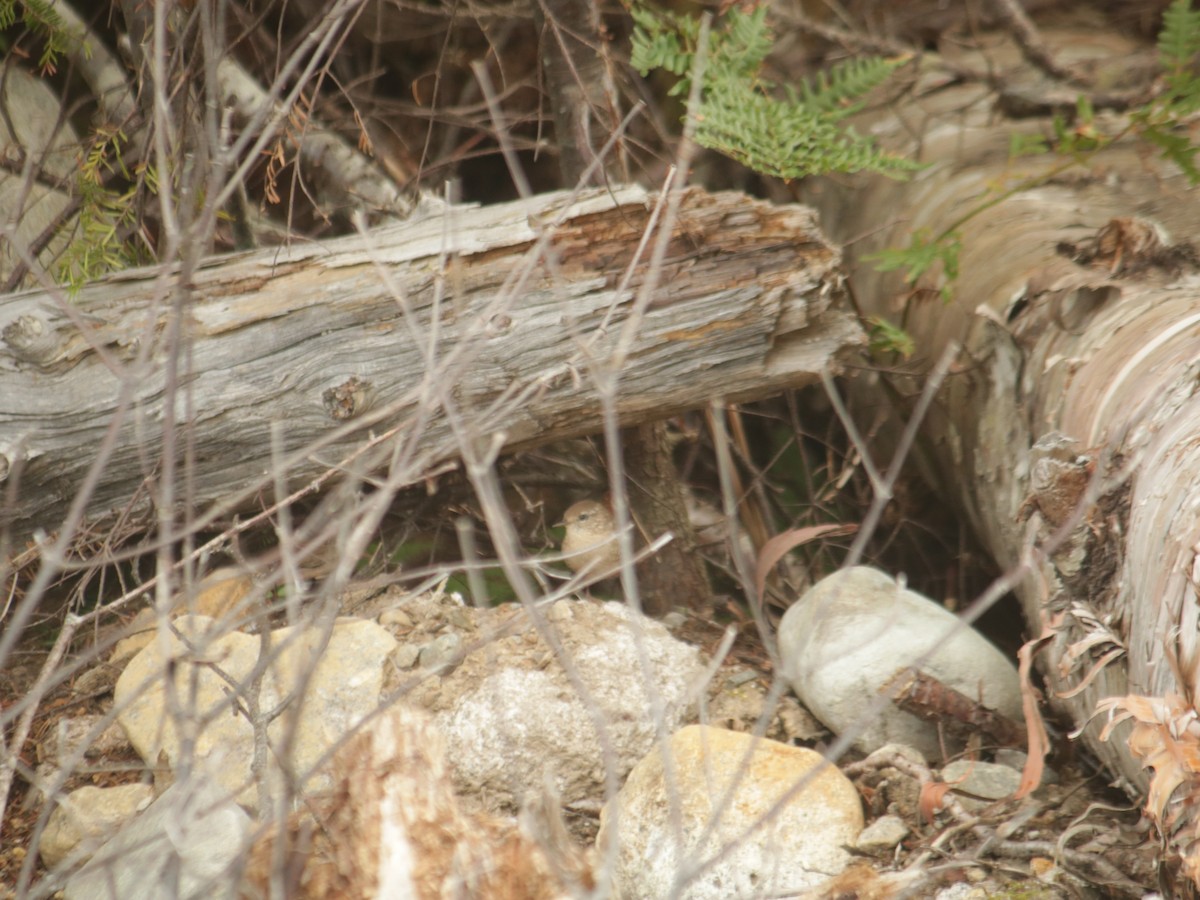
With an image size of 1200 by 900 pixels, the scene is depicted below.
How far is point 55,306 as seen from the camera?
2461 mm

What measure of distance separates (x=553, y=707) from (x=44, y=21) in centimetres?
215

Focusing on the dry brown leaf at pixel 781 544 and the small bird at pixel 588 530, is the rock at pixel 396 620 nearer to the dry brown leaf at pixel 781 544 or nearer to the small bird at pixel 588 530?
the small bird at pixel 588 530

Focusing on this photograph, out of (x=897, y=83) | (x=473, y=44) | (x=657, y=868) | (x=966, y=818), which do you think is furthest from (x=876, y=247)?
(x=657, y=868)

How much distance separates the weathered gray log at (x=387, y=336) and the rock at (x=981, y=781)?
1.00 meters

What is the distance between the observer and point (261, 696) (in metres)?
2.32

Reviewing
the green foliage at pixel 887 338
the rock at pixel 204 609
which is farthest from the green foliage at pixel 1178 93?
the rock at pixel 204 609

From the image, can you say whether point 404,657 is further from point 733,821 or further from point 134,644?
point 733,821

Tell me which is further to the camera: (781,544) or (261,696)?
(781,544)

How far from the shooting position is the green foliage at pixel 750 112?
271 cm

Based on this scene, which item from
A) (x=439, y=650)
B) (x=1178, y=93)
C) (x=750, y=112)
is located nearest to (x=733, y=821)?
(x=439, y=650)

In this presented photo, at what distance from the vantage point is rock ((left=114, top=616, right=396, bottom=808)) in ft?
7.16

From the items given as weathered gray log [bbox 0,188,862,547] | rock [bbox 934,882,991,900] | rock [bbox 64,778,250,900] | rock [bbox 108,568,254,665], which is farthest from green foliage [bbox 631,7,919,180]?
rock [bbox 64,778,250,900]

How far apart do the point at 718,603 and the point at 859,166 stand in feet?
4.17

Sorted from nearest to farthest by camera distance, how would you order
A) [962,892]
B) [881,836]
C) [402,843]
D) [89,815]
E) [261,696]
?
[402,843] < [962,892] < [881,836] < [89,815] < [261,696]
